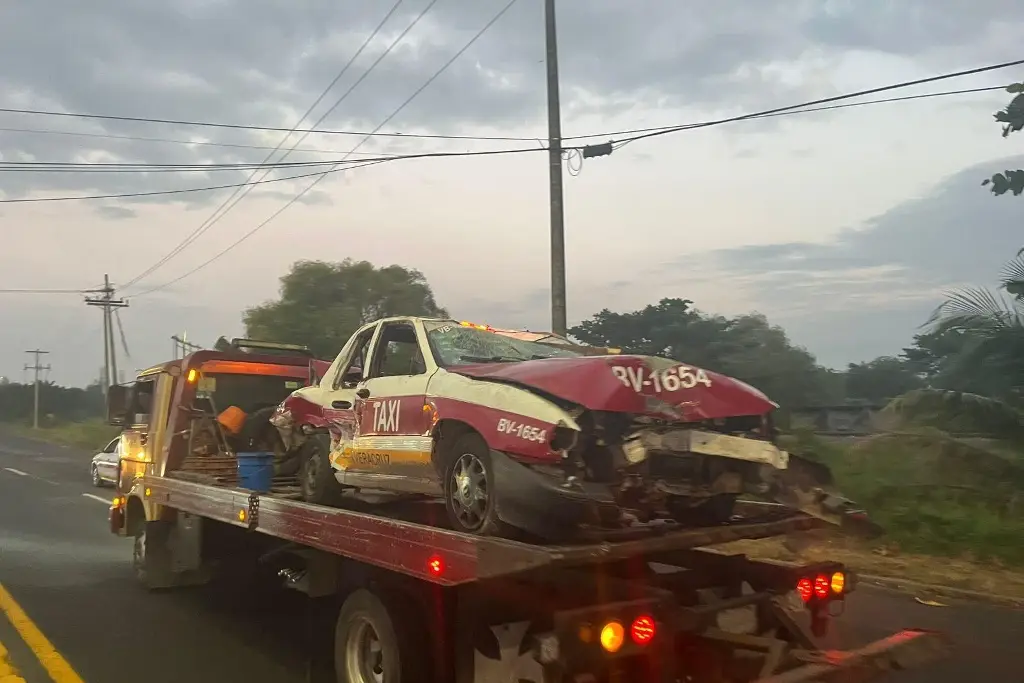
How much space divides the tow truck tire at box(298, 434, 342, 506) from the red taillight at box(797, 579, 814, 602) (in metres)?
3.20

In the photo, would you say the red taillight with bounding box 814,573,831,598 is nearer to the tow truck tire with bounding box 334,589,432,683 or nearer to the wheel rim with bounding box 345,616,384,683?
the tow truck tire with bounding box 334,589,432,683

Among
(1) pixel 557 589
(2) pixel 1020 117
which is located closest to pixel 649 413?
(1) pixel 557 589

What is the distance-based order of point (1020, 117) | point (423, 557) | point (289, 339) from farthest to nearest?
1. point (289, 339)
2. point (1020, 117)
3. point (423, 557)

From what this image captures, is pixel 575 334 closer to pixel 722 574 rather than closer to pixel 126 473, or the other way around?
pixel 126 473

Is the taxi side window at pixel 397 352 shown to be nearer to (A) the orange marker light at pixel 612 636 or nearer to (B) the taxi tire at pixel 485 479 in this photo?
(B) the taxi tire at pixel 485 479

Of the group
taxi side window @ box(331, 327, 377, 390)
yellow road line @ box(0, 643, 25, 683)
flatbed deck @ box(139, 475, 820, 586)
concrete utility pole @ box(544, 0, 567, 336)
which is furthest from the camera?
concrete utility pole @ box(544, 0, 567, 336)

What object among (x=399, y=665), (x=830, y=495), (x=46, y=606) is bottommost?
(x=46, y=606)

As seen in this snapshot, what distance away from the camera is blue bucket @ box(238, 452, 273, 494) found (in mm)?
7043

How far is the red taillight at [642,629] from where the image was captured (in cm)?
403

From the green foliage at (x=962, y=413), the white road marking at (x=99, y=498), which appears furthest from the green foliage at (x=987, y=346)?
the white road marking at (x=99, y=498)

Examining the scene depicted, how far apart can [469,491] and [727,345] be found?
1291 cm

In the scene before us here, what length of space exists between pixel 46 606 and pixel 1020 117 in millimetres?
12272

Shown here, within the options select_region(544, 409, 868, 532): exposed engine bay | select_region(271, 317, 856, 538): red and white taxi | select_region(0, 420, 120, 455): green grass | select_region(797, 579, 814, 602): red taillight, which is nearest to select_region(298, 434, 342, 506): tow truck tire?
select_region(271, 317, 856, 538): red and white taxi

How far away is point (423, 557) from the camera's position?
4.22 m
